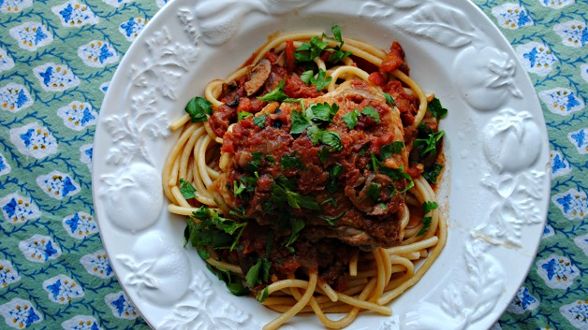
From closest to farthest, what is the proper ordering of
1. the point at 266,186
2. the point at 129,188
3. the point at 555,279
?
the point at 266,186 < the point at 129,188 < the point at 555,279

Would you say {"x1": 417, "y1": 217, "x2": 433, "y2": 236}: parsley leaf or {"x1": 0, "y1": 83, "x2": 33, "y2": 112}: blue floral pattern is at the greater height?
{"x1": 0, "y1": 83, "x2": 33, "y2": 112}: blue floral pattern

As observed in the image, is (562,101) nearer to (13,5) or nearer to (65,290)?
(65,290)

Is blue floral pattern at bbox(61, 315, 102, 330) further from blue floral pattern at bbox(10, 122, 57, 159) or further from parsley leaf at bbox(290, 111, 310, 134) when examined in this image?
parsley leaf at bbox(290, 111, 310, 134)

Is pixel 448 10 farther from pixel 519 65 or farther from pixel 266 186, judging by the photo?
pixel 266 186

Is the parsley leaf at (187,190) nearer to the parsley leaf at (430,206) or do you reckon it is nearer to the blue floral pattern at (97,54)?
the blue floral pattern at (97,54)

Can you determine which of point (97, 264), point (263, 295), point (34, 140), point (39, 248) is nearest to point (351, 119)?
point (263, 295)

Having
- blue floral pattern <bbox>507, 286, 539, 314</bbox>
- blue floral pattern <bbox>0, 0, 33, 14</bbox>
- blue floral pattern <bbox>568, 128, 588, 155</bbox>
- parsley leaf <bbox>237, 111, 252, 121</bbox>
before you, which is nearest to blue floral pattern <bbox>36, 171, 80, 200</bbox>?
blue floral pattern <bbox>0, 0, 33, 14</bbox>

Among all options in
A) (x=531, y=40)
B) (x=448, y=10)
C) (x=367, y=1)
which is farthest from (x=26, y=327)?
(x=531, y=40)

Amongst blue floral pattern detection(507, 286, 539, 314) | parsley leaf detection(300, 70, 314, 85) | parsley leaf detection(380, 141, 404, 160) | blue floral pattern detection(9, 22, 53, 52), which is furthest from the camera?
blue floral pattern detection(9, 22, 53, 52)
